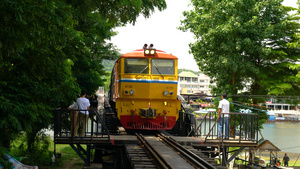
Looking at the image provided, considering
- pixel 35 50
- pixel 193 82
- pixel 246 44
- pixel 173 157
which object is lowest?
pixel 173 157

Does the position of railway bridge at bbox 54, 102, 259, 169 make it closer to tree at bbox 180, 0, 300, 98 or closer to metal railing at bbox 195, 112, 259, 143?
metal railing at bbox 195, 112, 259, 143

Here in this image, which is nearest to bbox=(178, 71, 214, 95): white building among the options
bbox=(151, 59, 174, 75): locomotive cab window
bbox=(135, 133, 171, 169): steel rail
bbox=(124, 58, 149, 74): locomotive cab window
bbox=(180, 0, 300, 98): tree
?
bbox=(180, 0, 300, 98): tree

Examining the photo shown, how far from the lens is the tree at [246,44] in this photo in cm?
2373

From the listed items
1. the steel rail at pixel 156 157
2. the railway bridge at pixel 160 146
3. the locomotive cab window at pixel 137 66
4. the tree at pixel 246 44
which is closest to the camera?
the steel rail at pixel 156 157

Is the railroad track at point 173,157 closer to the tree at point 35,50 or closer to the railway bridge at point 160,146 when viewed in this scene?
the railway bridge at point 160,146

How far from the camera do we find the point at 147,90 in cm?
1416

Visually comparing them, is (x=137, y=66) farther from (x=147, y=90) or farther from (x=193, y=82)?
(x=193, y=82)

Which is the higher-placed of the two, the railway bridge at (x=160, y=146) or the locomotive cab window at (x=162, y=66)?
the locomotive cab window at (x=162, y=66)

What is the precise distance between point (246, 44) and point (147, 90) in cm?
1201

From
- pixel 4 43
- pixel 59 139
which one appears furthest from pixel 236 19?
pixel 4 43

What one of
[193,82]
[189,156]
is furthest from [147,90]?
[193,82]

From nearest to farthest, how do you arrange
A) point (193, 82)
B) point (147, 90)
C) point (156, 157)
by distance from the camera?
1. point (156, 157)
2. point (147, 90)
3. point (193, 82)

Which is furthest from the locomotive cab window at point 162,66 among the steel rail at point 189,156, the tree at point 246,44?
the tree at point 246,44

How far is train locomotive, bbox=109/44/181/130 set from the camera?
14008 mm
